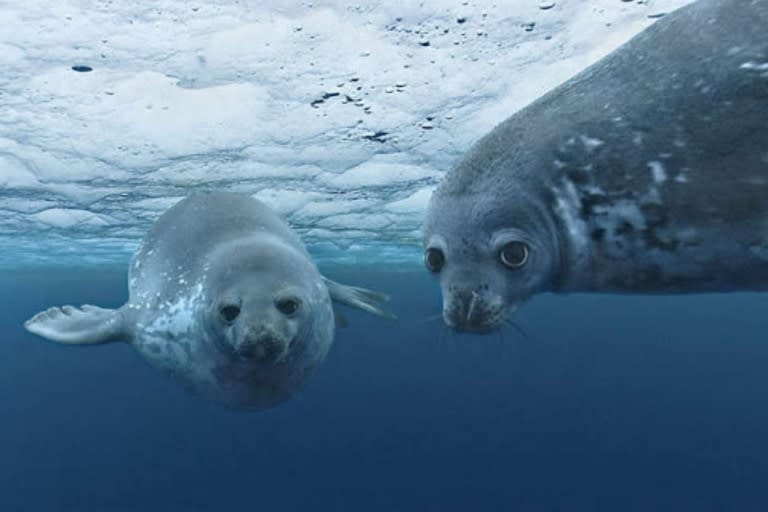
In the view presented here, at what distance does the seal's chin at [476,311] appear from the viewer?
293 centimetres

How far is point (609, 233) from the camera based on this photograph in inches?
110

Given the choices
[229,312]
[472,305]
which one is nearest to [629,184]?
[472,305]

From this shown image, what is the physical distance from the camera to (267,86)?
782 cm

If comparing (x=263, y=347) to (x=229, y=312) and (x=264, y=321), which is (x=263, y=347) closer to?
(x=264, y=321)

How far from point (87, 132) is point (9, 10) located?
3676 mm

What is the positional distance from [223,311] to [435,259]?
2.36 m

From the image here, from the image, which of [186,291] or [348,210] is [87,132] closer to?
[186,291]

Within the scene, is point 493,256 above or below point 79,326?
above

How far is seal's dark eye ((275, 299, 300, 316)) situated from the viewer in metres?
4.79

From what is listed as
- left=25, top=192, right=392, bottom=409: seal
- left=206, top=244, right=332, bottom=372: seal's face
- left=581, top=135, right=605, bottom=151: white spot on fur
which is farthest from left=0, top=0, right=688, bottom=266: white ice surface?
left=581, top=135, right=605, bottom=151: white spot on fur

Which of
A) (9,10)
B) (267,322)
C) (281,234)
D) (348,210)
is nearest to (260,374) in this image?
(267,322)

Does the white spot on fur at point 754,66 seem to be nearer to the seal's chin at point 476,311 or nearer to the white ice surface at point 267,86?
the seal's chin at point 476,311

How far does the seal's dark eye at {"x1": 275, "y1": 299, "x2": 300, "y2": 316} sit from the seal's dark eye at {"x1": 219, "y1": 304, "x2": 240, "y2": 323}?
324mm

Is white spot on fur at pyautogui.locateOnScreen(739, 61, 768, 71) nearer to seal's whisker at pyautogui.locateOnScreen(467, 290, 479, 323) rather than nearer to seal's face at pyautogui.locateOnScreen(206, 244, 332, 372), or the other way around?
seal's whisker at pyautogui.locateOnScreen(467, 290, 479, 323)
